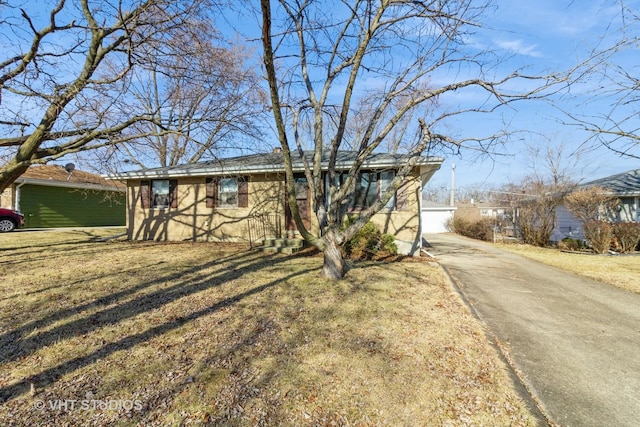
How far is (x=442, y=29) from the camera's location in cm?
578

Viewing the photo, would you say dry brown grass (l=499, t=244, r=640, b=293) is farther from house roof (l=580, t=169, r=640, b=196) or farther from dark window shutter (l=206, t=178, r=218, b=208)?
dark window shutter (l=206, t=178, r=218, b=208)

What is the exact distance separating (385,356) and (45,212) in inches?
827

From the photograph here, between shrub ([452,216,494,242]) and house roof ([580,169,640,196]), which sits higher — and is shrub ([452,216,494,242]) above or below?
below

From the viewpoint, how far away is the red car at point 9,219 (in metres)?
14.0

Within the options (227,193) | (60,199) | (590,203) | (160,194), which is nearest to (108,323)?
(227,193)

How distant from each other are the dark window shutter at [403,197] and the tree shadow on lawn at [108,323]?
15.4 ft

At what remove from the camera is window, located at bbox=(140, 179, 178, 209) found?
39.3 feet


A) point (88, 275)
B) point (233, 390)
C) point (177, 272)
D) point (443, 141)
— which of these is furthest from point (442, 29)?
point (88, 275)

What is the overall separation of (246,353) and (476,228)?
751 inches

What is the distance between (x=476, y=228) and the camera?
19.0 metres

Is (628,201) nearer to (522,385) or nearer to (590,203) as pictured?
(590,203)

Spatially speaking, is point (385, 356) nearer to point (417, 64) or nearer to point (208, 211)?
point (417, 64)

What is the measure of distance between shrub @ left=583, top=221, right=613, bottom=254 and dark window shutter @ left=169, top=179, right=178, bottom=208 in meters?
16.1

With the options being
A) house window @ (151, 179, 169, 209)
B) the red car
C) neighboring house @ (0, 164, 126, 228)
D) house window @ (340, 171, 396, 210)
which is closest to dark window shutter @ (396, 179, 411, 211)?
house window @ (340, 171, 396, 210)
